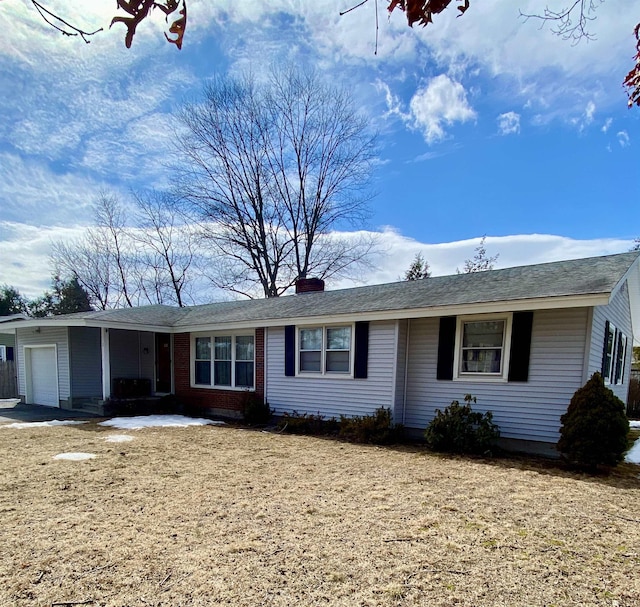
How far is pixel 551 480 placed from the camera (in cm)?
521

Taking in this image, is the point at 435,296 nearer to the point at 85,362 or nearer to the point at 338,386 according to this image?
the point at 338,386

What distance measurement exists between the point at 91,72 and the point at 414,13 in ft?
9.38

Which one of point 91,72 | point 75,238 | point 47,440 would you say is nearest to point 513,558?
point 91,72

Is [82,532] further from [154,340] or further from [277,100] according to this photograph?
[277,100]

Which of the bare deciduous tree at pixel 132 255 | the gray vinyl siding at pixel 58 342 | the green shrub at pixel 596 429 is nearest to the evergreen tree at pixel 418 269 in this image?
the bare deciduous tree at pixel 132 255

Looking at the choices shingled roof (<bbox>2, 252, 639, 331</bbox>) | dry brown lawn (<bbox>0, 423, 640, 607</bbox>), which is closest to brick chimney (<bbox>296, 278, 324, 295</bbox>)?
shingled roof (<bbox>2, 252, 639, 331</bbox>)

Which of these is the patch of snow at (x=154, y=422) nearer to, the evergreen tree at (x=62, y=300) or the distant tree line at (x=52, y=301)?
the evergreen tree at (x=62, y=300)

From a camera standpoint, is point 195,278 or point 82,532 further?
point 195,278

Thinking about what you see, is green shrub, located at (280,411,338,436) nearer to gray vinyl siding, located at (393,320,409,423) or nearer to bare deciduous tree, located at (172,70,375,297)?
gray vinyl siding, located at (393,320,409,423)

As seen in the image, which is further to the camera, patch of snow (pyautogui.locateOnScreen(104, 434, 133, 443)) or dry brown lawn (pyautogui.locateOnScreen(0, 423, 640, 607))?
patch of snow (pyautogui.locateOnScreen(104, 434, 133, 443))

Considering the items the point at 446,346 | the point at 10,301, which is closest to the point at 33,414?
the point at 446,346

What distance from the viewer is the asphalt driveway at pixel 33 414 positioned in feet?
34.4

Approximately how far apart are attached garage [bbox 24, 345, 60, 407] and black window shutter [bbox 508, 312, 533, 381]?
13377 mm

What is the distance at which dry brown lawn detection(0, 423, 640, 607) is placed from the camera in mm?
2557
